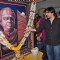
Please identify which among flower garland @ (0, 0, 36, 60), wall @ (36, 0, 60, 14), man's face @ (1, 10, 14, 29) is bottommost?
flower garland @ (0, 0, 36, 60)

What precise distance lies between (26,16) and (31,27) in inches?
8.5

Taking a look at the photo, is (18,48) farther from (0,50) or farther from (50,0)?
(50,0)

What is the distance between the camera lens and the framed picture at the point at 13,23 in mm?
2197

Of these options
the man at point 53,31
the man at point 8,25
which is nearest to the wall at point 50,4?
the man at point 53,31

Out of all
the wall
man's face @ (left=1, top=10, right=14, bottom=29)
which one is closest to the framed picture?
man's face @ (left=1, top=10, right=14, bottom=29)

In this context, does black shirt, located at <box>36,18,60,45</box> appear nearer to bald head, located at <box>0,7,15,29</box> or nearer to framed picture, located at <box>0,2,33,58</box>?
framed picture, located at <box>0,2,33,58</box>

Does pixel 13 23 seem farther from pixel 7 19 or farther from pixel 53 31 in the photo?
pixel 53 31

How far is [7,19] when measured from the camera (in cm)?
225

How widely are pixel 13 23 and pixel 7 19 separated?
0.15 metres

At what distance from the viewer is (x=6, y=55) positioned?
2.31 metres

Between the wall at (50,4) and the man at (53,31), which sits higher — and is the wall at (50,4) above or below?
above

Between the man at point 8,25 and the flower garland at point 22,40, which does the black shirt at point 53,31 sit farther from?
the man at point 8,25

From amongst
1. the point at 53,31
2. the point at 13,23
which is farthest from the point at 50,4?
the point at 13,23

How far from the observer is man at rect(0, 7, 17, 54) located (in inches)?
85.7
